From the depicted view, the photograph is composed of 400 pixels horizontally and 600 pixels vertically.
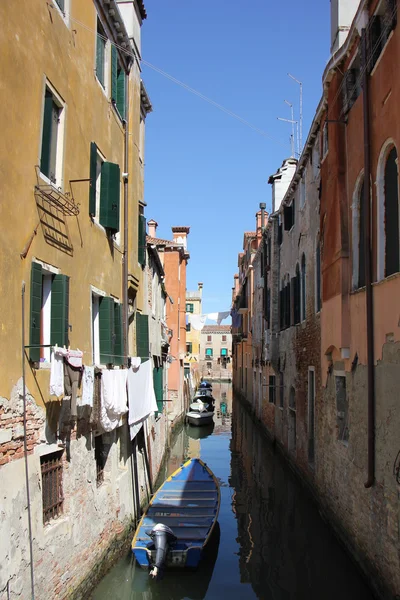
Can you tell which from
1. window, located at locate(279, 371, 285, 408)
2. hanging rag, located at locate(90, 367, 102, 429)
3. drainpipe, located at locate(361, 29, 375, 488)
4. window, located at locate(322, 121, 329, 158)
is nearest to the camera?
drainpipe, located at locate(361, 29, 375, 488)

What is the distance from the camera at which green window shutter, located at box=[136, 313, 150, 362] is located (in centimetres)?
1344

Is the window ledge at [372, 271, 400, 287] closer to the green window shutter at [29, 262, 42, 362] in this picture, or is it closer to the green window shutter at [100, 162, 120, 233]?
the green window shutter at [100, 162, 120, 233]

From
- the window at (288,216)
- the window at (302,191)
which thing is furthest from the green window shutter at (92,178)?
the window at (288,216)

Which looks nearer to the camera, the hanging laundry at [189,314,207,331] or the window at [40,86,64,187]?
the window at [40,86,64,187]

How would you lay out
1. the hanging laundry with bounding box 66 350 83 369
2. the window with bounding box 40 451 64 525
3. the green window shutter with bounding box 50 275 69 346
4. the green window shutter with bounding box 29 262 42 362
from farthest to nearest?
the hanging laundry with bounding box 66 350 83 369, the green window shutter with bounding box 50 275 69 346, the window with bounding box 40 451 64 525, the green window shutter with bounding box 29 262 42 362

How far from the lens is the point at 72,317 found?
833cm

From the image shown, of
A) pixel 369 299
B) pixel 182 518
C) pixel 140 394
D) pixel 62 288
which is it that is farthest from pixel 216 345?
pixel 62 288

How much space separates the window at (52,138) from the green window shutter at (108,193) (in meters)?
2.11

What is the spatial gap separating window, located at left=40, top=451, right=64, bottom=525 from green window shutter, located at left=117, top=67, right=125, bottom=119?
711cm

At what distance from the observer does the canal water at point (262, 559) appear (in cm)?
951

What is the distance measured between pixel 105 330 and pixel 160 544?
3711mm

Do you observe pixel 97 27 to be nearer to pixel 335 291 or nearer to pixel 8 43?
pixel 8 43

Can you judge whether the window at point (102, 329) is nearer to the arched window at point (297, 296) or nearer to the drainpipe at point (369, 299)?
the drainpipe at point (369, 299)

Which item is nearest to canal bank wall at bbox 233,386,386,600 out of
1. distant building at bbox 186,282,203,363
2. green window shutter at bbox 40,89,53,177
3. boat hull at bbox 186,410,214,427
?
green window shutter at bbox 40,89,53,177
